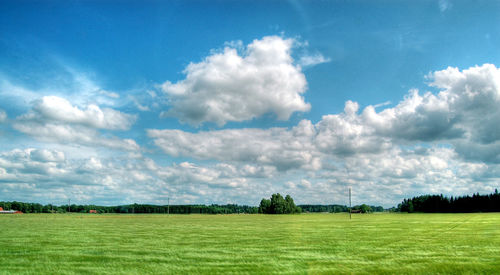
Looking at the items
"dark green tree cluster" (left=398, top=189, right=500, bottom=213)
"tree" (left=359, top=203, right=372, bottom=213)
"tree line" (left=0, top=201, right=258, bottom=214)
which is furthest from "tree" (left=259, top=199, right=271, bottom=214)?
"dark green tree cluster" (left=398, top=189, right=500, bottom=213)

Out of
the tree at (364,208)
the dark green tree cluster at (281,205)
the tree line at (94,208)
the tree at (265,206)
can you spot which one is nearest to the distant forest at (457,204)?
the tree at (364,208)

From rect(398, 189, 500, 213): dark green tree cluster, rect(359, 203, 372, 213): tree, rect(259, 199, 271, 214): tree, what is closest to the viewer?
rect(398, 189, 500, 213): dark green tree cluster

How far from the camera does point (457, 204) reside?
155750 mm

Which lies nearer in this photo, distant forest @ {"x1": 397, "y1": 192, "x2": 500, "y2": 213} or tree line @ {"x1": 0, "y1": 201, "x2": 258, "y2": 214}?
distant forest @ {"x1": 397, "y1": 192, "x2": 500, "y2": 213}

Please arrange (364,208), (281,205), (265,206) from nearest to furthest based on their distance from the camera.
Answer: (281,205), (265,206), (364,208)

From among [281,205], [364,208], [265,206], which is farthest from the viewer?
[364,208]

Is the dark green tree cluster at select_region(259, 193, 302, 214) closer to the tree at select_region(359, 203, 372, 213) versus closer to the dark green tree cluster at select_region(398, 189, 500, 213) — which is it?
the tree at select_region(359, 203, 372, 213)

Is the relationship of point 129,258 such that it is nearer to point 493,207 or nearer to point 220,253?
point 220,253

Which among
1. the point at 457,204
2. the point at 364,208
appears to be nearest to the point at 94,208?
the point at 364,208

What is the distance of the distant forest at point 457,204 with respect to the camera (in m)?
150

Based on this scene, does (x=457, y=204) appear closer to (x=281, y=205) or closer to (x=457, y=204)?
(x=457, y=204)

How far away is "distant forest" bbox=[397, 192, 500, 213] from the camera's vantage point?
493ft

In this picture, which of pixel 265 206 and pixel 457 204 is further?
pixel 265 206

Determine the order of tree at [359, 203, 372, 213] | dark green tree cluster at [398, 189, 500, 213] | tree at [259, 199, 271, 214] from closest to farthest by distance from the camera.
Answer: dark green tree cluster at [398, 189, 500, 213]
tree at [259, 199, 271, 214]
tree at [359, 203, 372, 213]
